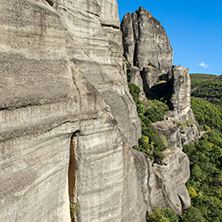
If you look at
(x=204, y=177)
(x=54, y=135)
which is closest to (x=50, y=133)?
(x=54, y=135)

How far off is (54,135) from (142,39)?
4093 cm

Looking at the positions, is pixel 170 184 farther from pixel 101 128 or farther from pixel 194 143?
pixel 194 143

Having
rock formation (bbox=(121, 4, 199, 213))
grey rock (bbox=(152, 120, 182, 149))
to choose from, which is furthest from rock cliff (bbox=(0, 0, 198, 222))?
rock formation (bbox=(121, 4, 199, 213))

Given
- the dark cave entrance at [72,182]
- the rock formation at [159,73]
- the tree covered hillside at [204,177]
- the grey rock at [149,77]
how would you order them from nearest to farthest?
the dark cave entrance at [72,182] < the tree covered hillside at [204,177] < the rock formation at [159,73] < the grey rock at [149,77]

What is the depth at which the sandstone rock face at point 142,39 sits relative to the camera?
44919 mm

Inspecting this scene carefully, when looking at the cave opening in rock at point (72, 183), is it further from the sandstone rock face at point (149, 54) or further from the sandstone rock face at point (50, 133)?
the sandstone rock face at point (149, 54)

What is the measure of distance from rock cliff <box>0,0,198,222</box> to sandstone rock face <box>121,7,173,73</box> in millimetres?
32515

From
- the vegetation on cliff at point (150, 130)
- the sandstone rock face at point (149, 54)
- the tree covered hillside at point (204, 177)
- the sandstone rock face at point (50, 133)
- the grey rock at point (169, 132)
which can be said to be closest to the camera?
the sandstone rock face at point (50, 133)

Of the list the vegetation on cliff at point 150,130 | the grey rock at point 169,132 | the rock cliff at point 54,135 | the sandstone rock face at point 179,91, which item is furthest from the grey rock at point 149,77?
the rock cliff at point 54,135

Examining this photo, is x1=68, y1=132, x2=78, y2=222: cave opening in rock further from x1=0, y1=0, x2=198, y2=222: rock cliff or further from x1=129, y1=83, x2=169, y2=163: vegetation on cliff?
x1=129, y1=83, x2=169, y2=163: vegetation on cliff

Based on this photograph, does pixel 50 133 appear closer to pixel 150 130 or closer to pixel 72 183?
pixel 72 183

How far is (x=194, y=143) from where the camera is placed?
3647 cm

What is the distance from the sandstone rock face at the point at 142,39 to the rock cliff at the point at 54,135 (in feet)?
107

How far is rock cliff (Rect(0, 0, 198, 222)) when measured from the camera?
735 cm
